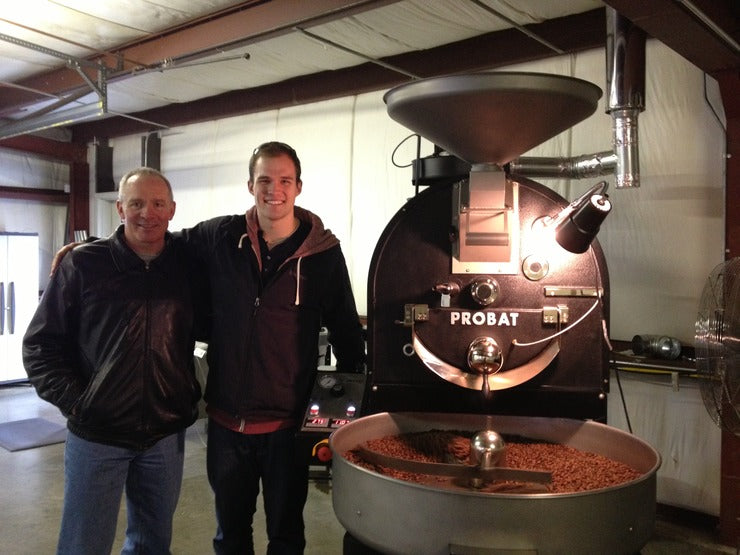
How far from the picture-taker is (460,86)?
1.26 m

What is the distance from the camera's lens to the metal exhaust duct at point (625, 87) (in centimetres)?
251

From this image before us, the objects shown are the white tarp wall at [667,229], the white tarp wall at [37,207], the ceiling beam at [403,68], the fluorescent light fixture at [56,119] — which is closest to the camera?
the white tarp wall at [667,229]

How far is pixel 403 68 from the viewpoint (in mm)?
3982

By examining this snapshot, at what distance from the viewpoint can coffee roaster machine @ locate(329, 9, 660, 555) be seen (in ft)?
4.41

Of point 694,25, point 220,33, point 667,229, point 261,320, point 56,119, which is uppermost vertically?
point 220,33

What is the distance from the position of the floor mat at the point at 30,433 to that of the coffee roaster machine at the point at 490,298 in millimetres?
3488

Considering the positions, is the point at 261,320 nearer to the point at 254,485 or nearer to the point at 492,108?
the point at 254,485

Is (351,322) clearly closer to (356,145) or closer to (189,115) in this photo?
(356,145)

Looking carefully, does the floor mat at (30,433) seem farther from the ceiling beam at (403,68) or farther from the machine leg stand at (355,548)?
the machine leg stand at (355,548)

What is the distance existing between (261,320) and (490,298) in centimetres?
70

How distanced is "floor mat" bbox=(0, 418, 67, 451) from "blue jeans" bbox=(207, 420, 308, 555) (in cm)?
285

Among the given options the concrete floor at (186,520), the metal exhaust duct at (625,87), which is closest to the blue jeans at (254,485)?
the concrete floor at (186,520)

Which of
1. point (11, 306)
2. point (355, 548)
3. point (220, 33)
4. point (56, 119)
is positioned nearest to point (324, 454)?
point (355, 548)

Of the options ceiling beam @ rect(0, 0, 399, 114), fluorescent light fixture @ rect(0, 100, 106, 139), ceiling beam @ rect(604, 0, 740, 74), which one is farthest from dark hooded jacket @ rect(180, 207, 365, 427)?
fluorescent light fixture @ rect(0, 100, 106, 139)
